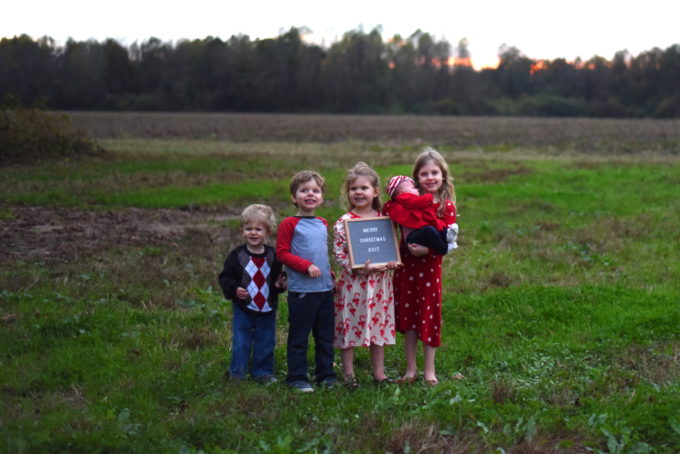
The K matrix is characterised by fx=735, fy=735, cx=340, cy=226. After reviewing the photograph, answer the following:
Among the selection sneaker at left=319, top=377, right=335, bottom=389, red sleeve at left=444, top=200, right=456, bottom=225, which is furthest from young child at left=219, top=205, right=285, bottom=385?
red sleeve at left=444, top=200, right=456, bottom=225

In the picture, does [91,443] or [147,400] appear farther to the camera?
[147,400]

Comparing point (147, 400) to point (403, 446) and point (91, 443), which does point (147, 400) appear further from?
point (403, 446)

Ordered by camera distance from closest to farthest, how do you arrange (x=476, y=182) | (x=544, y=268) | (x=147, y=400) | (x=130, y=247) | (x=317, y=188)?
(x=147, y=400)
(x=317, y=188)
(x=544, y=268)
(x=130, y=247)
(x=476, y=182)

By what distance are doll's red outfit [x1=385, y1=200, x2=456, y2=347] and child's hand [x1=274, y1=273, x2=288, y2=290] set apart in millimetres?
942

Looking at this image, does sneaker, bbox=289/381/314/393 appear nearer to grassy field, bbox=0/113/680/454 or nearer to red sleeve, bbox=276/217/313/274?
grassy field, bbox=0/113/680/454

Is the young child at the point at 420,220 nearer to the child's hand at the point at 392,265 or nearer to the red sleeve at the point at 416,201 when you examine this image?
the red sleeve at the point at 416,201

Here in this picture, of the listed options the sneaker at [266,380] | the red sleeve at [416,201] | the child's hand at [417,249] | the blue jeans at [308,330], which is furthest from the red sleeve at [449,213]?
the sneaker at [266,380]

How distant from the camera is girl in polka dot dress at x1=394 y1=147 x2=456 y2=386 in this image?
19.2ft

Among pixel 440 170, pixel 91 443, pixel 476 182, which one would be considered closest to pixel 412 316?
pixel 440 170

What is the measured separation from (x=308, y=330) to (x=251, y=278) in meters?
0.61

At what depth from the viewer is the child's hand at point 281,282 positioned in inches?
229

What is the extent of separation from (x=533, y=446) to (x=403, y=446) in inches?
33.4

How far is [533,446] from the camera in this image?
475 cm

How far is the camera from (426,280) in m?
5.91
